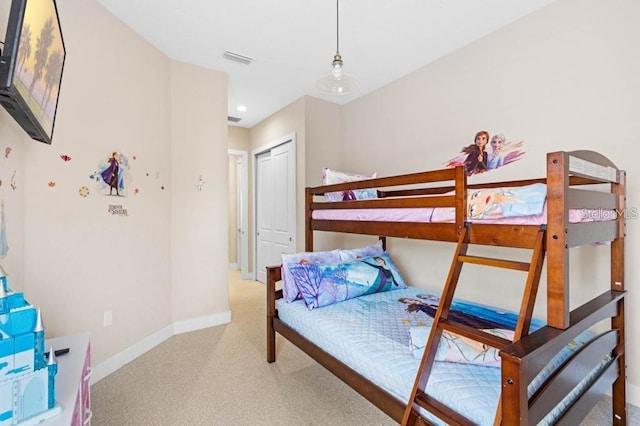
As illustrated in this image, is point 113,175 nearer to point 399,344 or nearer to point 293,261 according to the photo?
point 293,261

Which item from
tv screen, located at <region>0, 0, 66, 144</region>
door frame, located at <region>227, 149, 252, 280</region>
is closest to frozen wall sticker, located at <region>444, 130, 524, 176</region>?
tv screen, located at <region>0, 0, 66, 144</region>

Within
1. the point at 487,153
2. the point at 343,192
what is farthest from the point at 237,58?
the point at 487,153

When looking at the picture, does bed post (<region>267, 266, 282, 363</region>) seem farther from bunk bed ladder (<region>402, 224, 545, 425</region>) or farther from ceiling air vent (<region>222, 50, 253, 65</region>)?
ceiling air vent (<region>222, 50, 253, 65</region>)

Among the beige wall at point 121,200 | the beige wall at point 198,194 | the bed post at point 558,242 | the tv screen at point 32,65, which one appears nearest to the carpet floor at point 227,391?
the beige wall at point 121,200

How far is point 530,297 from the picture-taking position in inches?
47.7

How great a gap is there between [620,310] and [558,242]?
102cm

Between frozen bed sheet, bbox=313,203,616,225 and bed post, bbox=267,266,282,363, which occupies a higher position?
frozen bed sheet, bbox=313,203,616,225

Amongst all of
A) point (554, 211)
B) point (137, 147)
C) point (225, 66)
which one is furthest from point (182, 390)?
point (225, 66)

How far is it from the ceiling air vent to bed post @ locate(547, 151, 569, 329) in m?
2.76

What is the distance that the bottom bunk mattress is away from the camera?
1.27 metres

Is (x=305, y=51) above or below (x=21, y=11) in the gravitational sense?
above

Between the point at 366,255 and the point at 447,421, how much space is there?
175 centimetres

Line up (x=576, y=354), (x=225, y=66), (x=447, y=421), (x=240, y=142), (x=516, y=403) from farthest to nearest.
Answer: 1. (x=240, y=142)
2. (x=225, y=66)
3. (x=576, y=354)
4. (x=447, y=421)
5. (x=516, y=403)

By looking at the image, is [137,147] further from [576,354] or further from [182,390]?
[576,354]
